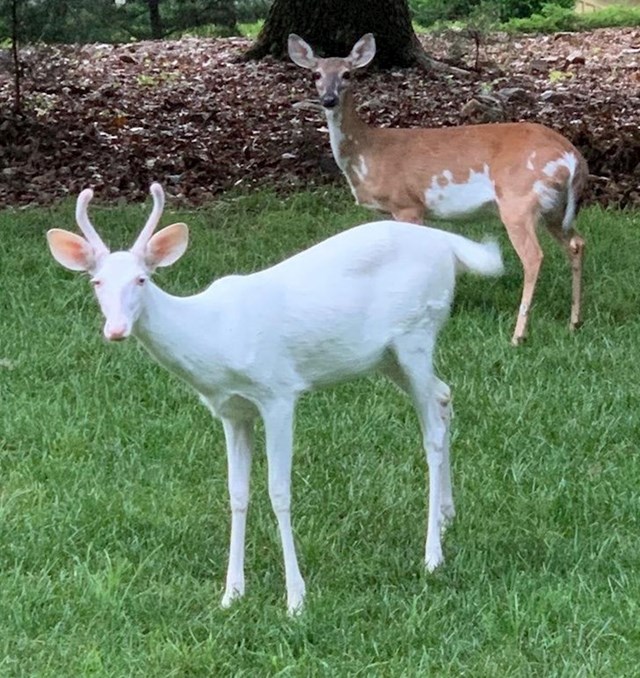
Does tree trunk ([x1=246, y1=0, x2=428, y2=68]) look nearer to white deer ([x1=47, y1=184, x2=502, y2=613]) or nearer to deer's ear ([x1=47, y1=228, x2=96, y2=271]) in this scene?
white deer ([x1=47, y1=184, x2=502, y2=613])

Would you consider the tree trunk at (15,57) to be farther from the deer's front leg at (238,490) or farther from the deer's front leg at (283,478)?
the deer's front leg at (283,478)

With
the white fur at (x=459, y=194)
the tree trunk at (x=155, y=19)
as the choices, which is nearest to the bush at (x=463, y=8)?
the tree trunk at (x=155, y=19)

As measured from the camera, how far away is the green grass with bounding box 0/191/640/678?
3.51 m

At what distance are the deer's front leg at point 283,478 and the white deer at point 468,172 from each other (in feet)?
9.64

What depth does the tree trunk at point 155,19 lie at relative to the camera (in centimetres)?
1434

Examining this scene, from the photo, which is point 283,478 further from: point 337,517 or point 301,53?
point 301,53

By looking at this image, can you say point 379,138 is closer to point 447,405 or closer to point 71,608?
point 447,405

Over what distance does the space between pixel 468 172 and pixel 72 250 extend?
13.1ft

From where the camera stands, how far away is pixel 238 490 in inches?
152

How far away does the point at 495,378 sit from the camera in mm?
5887

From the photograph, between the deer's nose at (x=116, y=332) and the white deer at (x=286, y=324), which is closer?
the deer's nose at (x=116, y=332)

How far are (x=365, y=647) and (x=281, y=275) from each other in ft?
3.65

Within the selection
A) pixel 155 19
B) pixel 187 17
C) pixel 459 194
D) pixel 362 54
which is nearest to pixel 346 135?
pixel 362 54

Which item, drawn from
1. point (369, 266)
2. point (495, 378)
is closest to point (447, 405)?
point (369, 266)
